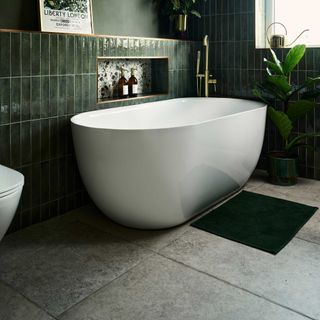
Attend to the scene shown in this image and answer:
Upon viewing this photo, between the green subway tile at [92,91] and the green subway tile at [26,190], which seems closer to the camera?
the green subway tile at [26,190]

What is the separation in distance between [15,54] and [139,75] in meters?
1.43

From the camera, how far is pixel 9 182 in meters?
1.81

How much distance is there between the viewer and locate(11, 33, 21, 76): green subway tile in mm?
2285

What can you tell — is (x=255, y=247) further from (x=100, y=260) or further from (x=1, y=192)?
(x=1, y=192)

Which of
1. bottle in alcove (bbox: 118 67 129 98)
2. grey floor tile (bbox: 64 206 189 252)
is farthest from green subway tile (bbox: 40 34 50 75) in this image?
grey floor tile (bbox: 64 206 189 252)

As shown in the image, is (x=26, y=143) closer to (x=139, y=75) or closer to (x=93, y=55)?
(x=93, y=55)

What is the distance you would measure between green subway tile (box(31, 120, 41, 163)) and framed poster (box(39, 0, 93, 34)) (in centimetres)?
65

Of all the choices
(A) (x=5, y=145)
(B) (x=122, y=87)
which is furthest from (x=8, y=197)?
(B) (x=122, y=87)

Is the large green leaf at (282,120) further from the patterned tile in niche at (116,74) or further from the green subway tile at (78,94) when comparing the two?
the green subway tile at (78,94)

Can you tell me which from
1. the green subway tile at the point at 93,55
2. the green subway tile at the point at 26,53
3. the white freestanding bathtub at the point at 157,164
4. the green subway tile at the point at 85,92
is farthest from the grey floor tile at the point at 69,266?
the green subway tile at the point at 93,55

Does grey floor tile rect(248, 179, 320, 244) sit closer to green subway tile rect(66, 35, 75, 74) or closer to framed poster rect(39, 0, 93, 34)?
green subway tile rect(66, 35, 75, 74)

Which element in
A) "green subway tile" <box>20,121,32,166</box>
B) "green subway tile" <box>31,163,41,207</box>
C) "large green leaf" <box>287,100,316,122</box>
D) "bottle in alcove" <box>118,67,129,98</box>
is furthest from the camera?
"bottle in alcove" <box>118,67,129,98</box>

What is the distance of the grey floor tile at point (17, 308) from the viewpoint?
1.63 meters

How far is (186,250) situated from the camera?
87.1 inches
